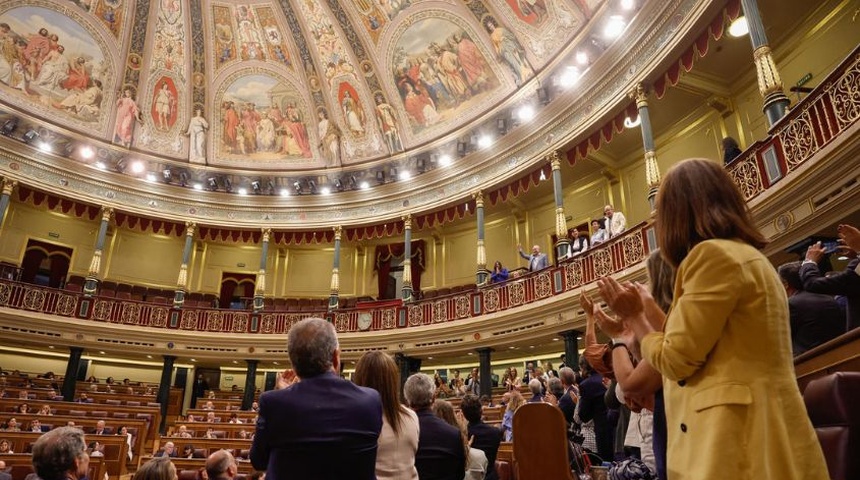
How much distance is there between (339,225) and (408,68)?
5805mm

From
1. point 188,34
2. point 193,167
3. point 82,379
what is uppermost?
point 188,34

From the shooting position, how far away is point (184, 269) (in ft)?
57.8

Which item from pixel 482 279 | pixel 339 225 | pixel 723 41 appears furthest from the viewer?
pixel 339 225

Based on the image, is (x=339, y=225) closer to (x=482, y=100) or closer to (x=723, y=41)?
(x=482, y=100)

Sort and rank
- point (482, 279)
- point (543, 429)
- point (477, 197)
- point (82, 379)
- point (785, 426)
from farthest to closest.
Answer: point (82, 379) < point (477, 197) < point (482, 279) < point (543, 429) < point (785, 426)

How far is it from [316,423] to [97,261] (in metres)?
17.4

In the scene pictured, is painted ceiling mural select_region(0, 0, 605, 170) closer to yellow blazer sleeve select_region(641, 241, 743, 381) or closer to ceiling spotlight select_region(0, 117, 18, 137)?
ceiling spotlight select_region(0, 117, 18, 137)

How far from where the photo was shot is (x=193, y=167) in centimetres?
1880

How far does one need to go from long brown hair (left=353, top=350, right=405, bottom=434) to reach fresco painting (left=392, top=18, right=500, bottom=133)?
45.8 feet

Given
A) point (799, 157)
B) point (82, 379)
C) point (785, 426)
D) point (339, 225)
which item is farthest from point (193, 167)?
point (785, 426)

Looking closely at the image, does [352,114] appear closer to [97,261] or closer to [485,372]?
[97,261]

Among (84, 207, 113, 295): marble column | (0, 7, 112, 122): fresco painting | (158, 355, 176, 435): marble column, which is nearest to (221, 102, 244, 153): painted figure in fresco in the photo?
(0, 7, 112, 122): fresco painting

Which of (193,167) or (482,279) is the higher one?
(193,167)

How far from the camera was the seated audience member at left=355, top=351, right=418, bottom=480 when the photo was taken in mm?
2396
